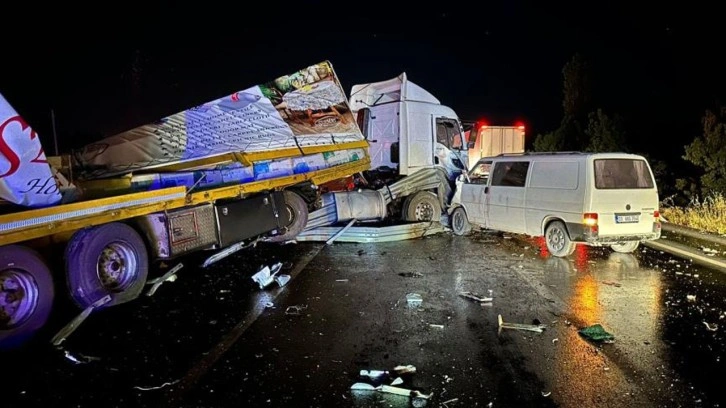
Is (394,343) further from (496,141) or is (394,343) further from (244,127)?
(496,141)

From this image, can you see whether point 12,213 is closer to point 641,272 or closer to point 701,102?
point 641,272

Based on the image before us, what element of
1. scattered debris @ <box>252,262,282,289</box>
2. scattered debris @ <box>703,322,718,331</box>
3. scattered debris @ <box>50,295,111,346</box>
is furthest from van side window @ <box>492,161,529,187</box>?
scattered debris @ <box>50,295,111,346</box>

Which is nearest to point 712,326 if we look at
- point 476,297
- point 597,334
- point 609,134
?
point 597,334

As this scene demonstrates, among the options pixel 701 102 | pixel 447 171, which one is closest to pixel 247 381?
pixel 447 171

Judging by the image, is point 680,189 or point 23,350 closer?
point 23,350

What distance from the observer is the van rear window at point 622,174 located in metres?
8.02

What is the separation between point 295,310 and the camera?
231 inches

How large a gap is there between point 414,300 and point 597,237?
3.58 meters

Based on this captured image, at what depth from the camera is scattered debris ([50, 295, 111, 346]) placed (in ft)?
16.2

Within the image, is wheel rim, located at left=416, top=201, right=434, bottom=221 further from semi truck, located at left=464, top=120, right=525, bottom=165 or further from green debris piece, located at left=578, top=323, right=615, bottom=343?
semi truck, located at left=464, top=120, right=525, bottom=165

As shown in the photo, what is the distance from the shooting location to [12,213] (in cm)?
468

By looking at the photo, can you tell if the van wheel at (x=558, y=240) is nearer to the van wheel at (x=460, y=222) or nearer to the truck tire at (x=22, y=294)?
the van wheel at (x=460, y=222)

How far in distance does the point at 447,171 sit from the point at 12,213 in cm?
1002

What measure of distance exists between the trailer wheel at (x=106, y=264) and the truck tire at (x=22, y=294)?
38cm
